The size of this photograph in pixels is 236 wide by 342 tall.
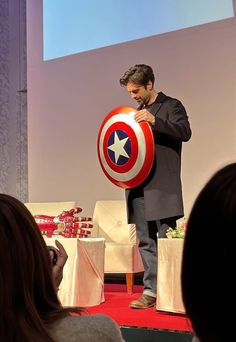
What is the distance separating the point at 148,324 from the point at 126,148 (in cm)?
90

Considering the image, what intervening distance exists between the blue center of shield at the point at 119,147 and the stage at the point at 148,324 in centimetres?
81

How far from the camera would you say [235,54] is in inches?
151

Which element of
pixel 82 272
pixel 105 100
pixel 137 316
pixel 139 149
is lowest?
pixel 137 316

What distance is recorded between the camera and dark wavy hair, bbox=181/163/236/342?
20.6 inches

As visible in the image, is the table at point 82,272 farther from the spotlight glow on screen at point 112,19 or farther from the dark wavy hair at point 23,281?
the dark wavy hair at point 23,281

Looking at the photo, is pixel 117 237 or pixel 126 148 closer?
pixel 126 148

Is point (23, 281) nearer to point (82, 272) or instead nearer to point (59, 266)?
point (59, 266)

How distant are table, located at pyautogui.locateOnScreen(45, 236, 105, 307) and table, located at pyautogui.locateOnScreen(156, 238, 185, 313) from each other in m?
0.58

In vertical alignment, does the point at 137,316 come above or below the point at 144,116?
below

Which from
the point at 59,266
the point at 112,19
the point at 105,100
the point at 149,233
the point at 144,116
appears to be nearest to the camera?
the point at 59,266

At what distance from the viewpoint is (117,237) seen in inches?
160

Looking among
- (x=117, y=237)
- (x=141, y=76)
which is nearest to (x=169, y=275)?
(x=141, y=76)

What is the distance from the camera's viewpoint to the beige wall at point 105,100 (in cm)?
391

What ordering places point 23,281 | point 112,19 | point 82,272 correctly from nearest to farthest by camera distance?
1. point 23,281
2. point 82,272
3. point 112,19
